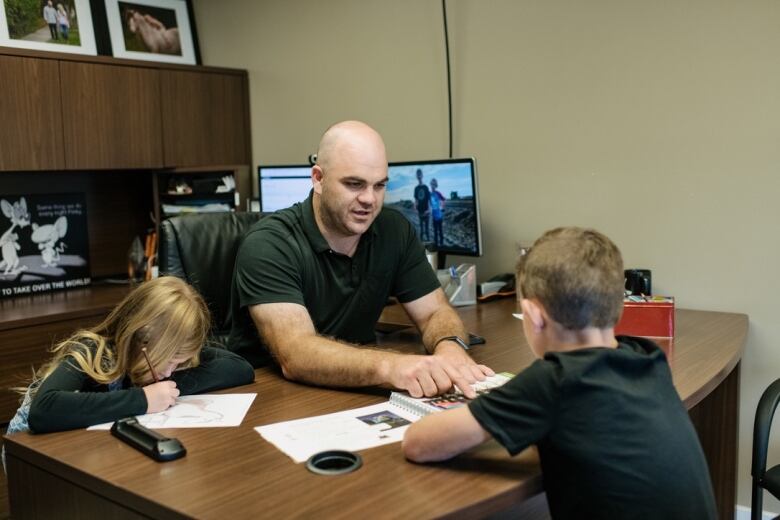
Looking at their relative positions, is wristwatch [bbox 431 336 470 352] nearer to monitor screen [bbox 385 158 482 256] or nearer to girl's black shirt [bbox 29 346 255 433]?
girl's black shirt [bbox 29 346 255 433]

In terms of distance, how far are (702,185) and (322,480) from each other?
1.90 m

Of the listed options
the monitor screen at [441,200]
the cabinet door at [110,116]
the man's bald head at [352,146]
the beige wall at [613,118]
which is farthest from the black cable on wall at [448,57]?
the cabinet door at [110,116]

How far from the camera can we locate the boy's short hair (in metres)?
1.24

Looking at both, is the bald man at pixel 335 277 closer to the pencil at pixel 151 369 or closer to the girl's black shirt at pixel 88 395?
the girl's black shirt at pixel 88 395

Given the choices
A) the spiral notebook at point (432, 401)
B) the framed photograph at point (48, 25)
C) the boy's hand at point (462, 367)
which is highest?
the framed photograph at point (48, 25)

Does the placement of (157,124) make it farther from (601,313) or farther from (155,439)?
(601,313)

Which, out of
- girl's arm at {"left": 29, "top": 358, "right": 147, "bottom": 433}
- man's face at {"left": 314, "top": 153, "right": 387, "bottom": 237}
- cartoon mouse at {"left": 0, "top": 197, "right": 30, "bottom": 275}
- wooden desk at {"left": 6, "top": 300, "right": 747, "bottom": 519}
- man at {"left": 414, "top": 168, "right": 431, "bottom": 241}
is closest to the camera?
wooden desk at {"left": 6, "top": 300, "right": 747, "bottom": 519}

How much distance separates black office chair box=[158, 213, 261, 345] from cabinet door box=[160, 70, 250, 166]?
4.86 feet

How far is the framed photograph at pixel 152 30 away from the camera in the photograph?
378cm

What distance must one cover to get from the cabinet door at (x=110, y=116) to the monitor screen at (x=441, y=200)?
4.25 ft

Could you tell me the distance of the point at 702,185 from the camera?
2631 millimetres

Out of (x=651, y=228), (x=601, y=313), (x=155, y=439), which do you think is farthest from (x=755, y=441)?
(x=155, y=439)

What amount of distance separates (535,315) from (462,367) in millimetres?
470

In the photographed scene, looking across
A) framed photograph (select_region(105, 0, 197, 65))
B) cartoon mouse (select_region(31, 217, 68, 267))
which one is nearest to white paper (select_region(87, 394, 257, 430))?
cartoon mouse (select_region(31, 217, 68, 267))
